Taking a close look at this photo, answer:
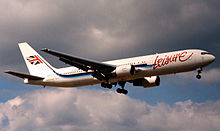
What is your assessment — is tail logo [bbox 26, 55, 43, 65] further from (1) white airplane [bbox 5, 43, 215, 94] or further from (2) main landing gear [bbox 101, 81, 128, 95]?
(2) main landing gear [bbox 101, 81, 128, 95]

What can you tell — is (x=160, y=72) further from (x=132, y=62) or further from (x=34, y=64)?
(x=34, y=64)

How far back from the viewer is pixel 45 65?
2687 inches

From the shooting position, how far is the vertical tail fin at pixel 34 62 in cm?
6748

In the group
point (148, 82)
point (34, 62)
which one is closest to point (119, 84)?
point (148, 82)

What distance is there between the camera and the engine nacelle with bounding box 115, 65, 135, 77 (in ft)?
→ 186

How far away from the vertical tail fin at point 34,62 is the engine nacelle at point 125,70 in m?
14.6

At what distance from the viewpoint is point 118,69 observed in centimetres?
5772

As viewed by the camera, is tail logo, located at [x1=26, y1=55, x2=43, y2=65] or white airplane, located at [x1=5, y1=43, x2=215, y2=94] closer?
white airplane, located at [x1=5, y1=43, x2=215, y2=94]

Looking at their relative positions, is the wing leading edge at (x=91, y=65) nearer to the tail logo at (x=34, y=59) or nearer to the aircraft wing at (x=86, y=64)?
the aircraft wing at (x=86, y=64)

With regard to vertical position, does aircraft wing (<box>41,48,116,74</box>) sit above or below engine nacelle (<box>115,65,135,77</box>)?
above

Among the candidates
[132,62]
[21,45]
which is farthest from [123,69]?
[21,45]

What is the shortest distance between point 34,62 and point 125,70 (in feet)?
70.0

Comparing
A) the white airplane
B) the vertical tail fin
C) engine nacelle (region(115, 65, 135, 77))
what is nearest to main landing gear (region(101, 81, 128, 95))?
the white airplane

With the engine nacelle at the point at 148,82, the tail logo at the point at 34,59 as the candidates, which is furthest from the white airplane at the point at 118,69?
the tail logo at the point at 34,59
